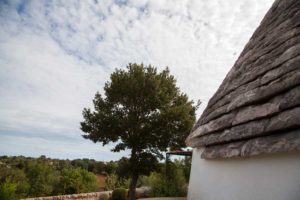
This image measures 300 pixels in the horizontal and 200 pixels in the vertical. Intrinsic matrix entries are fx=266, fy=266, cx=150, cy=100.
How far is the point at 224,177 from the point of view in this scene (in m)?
3.28

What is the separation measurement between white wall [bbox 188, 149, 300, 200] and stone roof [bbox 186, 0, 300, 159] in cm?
14

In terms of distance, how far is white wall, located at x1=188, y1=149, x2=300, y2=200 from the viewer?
82.5 inches

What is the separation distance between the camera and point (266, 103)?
261 cm

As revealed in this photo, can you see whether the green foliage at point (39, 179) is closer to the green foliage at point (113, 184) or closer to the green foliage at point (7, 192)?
the green foliage at point (113, 184)

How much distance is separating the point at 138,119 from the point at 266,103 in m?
16.8

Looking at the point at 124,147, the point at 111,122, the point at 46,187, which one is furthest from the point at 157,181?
the point at 46,187

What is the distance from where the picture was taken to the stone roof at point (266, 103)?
2207 mm

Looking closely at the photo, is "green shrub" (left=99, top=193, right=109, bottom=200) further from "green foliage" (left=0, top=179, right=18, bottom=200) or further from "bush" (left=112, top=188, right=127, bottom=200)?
"green foliage" (left=0, top=179, right=18, bottom=200)

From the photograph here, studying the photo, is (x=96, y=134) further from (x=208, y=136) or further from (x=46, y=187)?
(x=208, y=136)

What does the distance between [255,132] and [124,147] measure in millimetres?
16855

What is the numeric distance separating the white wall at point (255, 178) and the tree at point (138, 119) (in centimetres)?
1473

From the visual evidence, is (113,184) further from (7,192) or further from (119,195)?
(7,192)

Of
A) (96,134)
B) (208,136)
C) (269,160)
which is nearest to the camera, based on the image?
(269,160)

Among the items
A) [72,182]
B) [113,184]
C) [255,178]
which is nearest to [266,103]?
[255,178]
